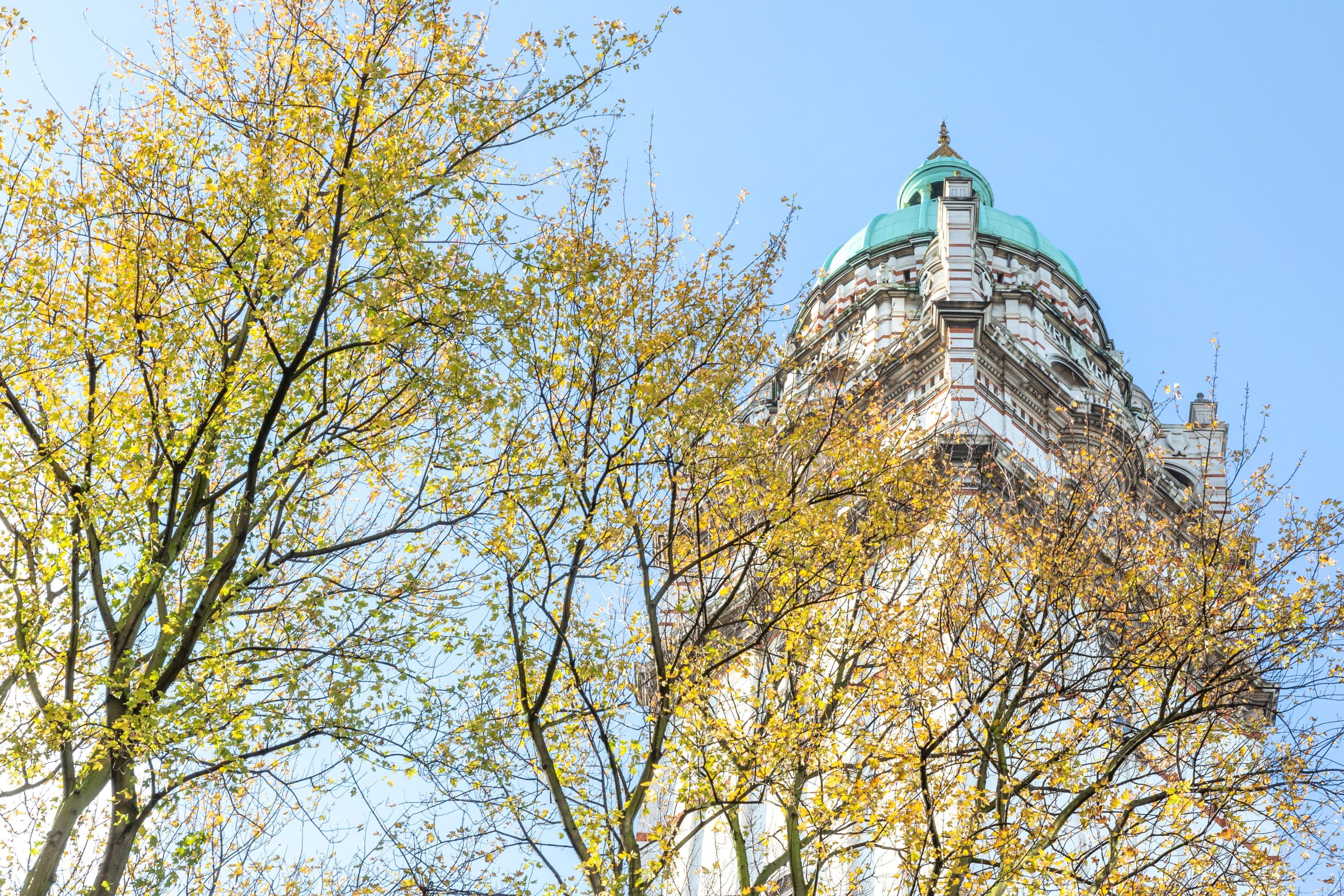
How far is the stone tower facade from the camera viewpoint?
84.3 ft

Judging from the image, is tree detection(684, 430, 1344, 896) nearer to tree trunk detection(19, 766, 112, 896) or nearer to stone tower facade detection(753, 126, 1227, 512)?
stone tower facade detection(753, 126, 1227, 512)

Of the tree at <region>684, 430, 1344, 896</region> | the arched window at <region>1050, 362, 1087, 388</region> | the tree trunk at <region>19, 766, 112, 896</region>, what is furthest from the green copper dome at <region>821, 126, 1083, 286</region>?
the tree trunk at <region>19, 766, 112, 896</region>

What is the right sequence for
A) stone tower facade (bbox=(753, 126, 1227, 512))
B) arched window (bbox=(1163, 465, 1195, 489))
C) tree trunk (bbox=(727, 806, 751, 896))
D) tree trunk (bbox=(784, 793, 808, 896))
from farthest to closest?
arched window (bbox=(1163, 465, 1195, 489)), stone tower facade (bbox=(753, 126, 1227, 512)), tree trunk (bbox=(727, 806, 751, 896)), tree trunk (bbox=(784, 793, 808, 896))

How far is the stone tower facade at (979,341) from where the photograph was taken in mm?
25688

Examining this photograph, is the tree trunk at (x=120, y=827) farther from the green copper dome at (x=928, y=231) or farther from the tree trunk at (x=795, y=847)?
the green copper dome at (x=928, y=231)

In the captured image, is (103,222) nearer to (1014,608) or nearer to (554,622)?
(554,622)

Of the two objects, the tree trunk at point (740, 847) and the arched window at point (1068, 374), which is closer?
the tree trunk at point (740, 847)

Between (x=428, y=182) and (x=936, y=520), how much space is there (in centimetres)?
736

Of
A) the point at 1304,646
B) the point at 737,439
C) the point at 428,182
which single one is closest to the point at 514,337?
the point at 428,182

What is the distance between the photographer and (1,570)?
1098 cm

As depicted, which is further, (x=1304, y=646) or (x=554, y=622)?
(x=1304, y=646)

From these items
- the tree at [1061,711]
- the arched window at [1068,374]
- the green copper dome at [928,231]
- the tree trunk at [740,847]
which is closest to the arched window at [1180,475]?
the arched window at [1068,374]

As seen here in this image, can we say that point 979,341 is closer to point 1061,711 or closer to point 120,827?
point 1061,711

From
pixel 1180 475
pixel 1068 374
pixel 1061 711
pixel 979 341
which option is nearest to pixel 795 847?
pixel 1061 711
